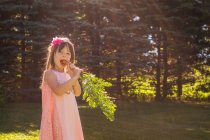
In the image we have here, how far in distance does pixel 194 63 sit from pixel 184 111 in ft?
19.9

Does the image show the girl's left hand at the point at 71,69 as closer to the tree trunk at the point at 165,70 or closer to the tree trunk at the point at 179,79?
the tree trunk at the point at 165,70

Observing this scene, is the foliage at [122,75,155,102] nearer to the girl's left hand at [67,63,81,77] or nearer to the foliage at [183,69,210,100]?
the foliage at [183,69,210,100]

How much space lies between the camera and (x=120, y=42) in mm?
20047

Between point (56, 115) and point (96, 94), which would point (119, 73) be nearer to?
point (96, 94)

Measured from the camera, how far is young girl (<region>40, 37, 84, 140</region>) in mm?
4898

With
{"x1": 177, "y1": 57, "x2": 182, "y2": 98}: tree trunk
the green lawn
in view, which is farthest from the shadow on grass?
{"x1": 177, "y1": 57, "x2": 182, "y2": 98}: tree trunk

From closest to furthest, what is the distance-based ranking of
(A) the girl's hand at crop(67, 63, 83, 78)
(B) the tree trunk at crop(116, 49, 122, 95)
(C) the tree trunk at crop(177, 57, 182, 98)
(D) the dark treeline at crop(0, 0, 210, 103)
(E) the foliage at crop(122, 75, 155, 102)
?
1. (A) the girl's hand at crop(67, 63, 83, 78)
2. (D) the dark treeline at crop(0, 0, 210, 103)
3. (B) the tree trunk at crop(116, 49, 122, 95)
4. (E) the foliage at crop(122, 75, 155, 102)
5. (C) the tree trunk at crop(177, 57, 182, 98)

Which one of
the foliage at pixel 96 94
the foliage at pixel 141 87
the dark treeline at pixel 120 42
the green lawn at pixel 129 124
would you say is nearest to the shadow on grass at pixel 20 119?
the green lawn at pixel 129 124

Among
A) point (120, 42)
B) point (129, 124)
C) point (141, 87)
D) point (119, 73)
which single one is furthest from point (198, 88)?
point (129, 124)

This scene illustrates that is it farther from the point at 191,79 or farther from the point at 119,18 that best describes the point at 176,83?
the point at 119,18

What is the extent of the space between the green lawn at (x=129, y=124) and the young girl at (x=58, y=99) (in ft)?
15.4

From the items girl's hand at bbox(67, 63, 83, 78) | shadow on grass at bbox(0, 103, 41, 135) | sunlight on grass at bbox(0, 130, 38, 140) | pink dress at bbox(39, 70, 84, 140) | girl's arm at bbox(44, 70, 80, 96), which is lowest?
shadow on grass at bbox(0, 103, 41, 135)

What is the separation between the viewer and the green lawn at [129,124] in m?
10.3

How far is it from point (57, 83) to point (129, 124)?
7768 millimetres
